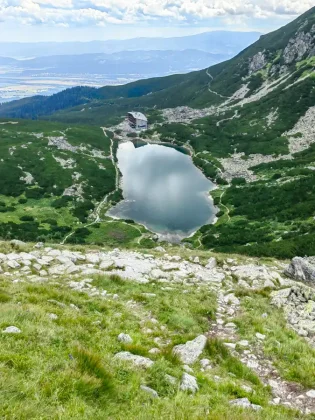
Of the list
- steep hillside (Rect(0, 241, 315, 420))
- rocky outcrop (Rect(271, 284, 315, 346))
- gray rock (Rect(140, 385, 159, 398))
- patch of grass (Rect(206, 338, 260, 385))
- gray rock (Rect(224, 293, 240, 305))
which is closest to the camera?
steep hillside (Rect(0, 241, 315, 420))

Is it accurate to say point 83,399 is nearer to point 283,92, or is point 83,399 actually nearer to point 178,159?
point 178,159

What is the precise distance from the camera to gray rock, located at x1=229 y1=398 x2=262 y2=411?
25.9 ft

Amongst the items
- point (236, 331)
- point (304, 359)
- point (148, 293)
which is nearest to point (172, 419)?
point (304, 359)

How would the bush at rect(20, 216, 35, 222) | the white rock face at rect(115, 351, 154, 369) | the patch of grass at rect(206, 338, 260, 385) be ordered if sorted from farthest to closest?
the bush at rect(20, 216, 35, 222) → the patch of grass at rect(206, 338, 260, 385) → the white rock face at rect(115, 351, 154, 369)

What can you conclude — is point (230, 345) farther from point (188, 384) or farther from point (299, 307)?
point (299, 307)

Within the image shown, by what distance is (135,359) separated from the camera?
363 inches

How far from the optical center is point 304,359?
11102 millimetres

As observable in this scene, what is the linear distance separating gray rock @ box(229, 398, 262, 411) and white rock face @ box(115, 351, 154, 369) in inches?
89.1

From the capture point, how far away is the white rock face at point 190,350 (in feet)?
33.6

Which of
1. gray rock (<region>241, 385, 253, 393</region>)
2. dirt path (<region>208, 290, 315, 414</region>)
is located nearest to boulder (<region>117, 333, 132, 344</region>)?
gray rock (<region>241, 385, 253, 393</region>)

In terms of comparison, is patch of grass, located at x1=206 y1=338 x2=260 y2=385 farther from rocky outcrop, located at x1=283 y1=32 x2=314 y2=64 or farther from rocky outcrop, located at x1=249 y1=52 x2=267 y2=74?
rocky outcrop, located at x1=249 y1=52 x2=267 y2=74

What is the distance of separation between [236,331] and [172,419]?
300 inches

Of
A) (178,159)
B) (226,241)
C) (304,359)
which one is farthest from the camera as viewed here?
(178,159)

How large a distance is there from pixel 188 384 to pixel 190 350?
2.39 meters
